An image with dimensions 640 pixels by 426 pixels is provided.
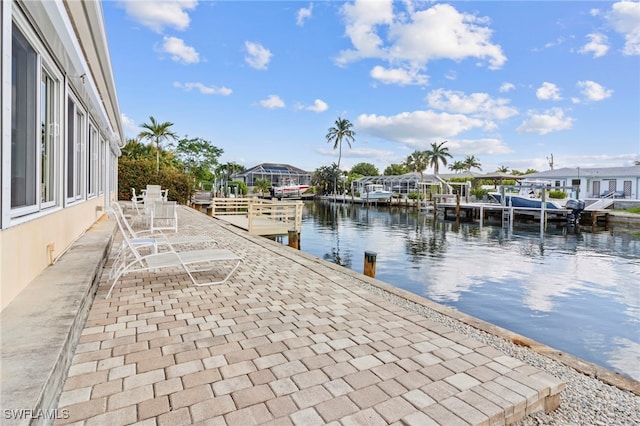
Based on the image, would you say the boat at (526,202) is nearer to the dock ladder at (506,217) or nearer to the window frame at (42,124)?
the dock ladder at (506,217)

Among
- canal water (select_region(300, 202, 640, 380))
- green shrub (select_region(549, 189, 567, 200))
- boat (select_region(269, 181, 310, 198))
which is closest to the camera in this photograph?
canal water (select_region(300, 202, 640, 380))

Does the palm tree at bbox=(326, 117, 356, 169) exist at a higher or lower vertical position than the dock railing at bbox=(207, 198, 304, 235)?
higher

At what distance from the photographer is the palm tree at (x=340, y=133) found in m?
49.4

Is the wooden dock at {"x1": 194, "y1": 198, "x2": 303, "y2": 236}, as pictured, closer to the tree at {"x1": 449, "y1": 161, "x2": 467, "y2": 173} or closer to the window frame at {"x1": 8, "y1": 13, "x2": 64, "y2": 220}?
the window frame at {"x1": 8, "y1": 13, "x2": 64, "y2": 220}

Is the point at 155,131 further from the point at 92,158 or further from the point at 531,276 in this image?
the point at 531,276

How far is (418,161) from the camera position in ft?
172

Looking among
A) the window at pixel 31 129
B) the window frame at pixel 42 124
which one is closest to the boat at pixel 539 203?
the window frame at pixel 42 124

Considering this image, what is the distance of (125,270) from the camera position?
4.09m

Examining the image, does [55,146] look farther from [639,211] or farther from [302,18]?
[639,211]

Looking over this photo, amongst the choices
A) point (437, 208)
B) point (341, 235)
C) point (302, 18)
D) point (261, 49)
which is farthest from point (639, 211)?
point (261, 49)

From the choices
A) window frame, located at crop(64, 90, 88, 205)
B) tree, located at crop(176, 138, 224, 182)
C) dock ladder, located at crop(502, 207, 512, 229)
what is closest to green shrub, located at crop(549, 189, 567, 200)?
dock ladder, located at crop(502, 207, 512, 229)

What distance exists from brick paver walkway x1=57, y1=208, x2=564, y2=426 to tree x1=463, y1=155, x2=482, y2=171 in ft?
223

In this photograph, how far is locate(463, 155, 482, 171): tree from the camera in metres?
65.9

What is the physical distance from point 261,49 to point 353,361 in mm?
23256
